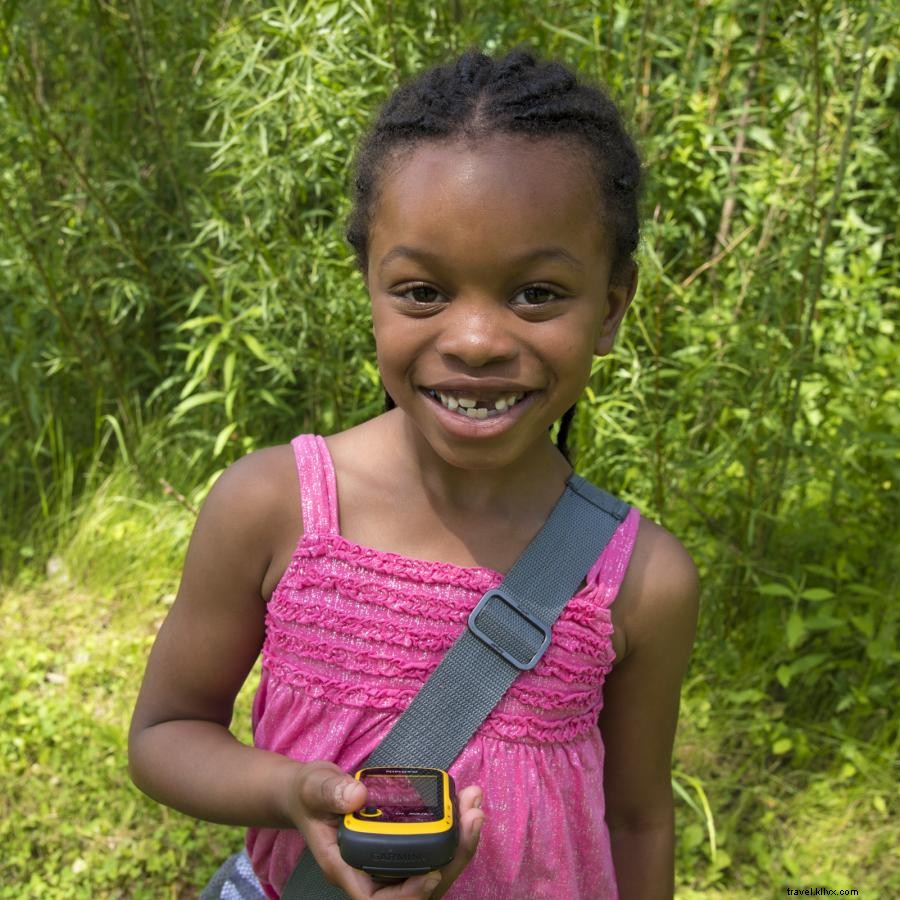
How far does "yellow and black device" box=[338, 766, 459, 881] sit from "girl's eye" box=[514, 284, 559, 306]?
1.80 feet

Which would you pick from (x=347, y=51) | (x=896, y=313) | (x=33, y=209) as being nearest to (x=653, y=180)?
(x=347, y=51)

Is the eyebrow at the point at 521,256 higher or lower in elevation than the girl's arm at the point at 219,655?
higher

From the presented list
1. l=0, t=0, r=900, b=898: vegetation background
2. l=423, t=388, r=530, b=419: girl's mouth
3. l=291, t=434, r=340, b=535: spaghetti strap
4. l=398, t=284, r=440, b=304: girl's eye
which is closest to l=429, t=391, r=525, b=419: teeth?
l=423, t=388, r=530, b=419: girl's mouth

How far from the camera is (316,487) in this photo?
4.63 feet

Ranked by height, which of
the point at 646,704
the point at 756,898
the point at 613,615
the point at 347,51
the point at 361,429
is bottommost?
the point at 756,898

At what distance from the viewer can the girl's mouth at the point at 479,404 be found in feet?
4.27

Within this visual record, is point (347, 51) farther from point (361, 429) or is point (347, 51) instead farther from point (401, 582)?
point (401, 582)

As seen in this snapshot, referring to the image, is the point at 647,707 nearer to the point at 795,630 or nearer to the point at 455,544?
the point at 455,544

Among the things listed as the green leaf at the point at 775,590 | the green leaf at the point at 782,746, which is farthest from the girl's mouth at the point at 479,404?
the green leaf at the point at 782,746

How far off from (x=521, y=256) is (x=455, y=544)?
40cm

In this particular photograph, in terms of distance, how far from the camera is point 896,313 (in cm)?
378

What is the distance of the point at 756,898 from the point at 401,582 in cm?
175

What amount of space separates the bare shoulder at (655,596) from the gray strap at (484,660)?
7 cm

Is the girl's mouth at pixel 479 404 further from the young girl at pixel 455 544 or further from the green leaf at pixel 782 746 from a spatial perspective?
the green leaf at pixel 782 746
